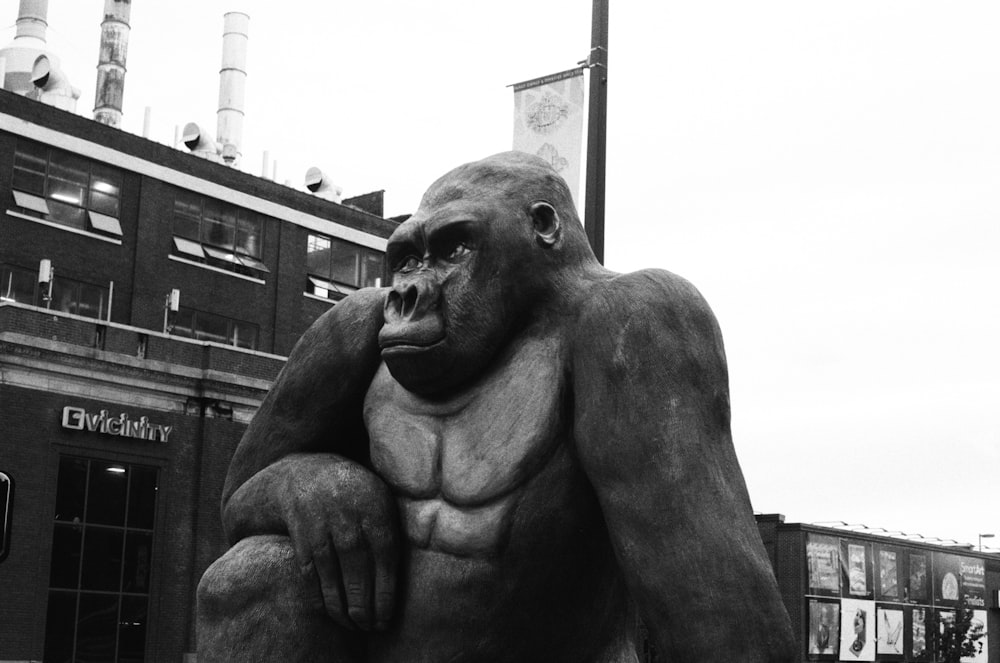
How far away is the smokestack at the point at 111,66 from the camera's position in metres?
45.2

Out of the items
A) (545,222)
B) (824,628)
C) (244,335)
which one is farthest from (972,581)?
(545,222)

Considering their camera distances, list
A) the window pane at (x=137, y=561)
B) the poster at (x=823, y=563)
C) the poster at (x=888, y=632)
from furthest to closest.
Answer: the poster at (x=888, y=632) → the poster at (x=823, y=563) → the window pane at (x=137, y=561)

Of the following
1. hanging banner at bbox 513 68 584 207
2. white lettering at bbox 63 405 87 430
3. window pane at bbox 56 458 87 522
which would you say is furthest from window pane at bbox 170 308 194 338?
hanging banner at bbox 513 68 584 207

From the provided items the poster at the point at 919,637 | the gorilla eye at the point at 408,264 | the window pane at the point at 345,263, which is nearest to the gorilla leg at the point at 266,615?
the gorilla eye at the point at 408,264

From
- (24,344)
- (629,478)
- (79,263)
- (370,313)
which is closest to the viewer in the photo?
(629,478)

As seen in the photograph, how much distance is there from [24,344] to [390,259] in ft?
92.5

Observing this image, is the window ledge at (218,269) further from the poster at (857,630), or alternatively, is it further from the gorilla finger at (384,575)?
the gorilla finger at (384,575)

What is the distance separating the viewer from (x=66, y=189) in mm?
35094

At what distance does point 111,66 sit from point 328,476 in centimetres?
4515

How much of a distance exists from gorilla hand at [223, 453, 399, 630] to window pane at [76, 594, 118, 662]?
2944cm

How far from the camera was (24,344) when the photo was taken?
2938cm

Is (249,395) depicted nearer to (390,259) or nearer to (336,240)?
(336,240)

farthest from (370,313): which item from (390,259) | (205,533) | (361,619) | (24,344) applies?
(205,533)

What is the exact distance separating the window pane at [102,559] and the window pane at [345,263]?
14.3m
